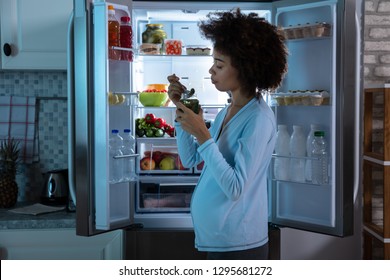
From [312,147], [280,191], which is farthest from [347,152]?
[280,191]

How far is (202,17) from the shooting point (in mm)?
2520

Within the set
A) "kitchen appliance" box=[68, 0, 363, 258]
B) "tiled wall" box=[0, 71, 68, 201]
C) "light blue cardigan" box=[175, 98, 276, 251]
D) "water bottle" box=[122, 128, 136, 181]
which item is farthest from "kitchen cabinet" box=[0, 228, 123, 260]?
"light blue cardigan" box=[175, 98, 276, 251]

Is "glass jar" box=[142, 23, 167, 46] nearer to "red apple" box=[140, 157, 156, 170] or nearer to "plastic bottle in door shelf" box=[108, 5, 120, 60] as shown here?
"plastic bottle in door shelf" box=[108, 5, 120, 60]

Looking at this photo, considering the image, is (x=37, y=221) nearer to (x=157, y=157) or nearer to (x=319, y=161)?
(x=157, y=157)

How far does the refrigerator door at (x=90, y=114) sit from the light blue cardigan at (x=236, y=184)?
563 millimetres

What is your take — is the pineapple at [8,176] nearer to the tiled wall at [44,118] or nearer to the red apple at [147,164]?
the tiled wall at [44,118]

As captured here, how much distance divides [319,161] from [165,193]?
2.47 ft

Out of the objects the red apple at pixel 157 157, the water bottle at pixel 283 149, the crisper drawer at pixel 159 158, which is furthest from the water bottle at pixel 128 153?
the water bottle at pixel 283 149

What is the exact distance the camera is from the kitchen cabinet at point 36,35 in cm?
251

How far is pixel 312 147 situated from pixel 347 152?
14 centimetres

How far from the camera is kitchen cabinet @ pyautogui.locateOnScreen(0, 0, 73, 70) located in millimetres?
2506

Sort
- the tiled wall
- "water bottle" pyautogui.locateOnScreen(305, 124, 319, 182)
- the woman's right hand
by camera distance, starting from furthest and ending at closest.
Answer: the tiled wall → "water bottle" pyautogui.locateOnScreen(305, 124, 319, 182) → the woman's right hand

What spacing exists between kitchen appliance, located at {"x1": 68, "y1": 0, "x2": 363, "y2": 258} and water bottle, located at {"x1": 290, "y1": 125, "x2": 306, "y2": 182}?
54mm

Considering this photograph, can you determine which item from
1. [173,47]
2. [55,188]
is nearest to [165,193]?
[55,188]
